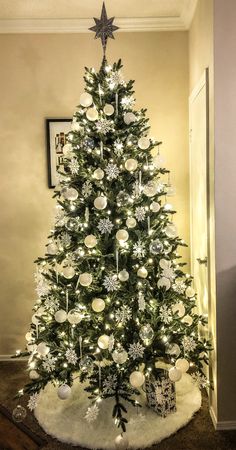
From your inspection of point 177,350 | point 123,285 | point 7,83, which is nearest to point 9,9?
point 7,83

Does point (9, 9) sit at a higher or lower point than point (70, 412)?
higher

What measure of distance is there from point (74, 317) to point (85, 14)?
7.68 feet

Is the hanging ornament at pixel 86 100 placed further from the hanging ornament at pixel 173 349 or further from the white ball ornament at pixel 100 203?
the hanging ornament at pixel 173 349

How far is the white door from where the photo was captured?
8.70ft

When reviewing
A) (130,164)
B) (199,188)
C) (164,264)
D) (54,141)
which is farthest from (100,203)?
(54,141)

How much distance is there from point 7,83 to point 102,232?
5.75 ft

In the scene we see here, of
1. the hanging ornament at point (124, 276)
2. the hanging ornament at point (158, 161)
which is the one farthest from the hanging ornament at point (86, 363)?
the hanging ornament at point (158, 161)

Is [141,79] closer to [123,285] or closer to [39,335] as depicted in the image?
[123,285]

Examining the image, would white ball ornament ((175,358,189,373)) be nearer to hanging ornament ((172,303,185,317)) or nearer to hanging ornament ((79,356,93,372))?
hanging ornament ((172,303,185,317))

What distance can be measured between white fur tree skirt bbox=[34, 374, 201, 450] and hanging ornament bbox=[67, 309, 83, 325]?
0.63 metres

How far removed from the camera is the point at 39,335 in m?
2.59

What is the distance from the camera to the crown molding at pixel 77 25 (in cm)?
331

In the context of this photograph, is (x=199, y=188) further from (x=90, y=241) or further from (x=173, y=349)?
(x=173, y=349)

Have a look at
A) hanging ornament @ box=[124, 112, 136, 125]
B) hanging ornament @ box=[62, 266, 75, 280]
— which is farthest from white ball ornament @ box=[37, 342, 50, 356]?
hanging ornament @ box=[124, 112, 136, 125]
